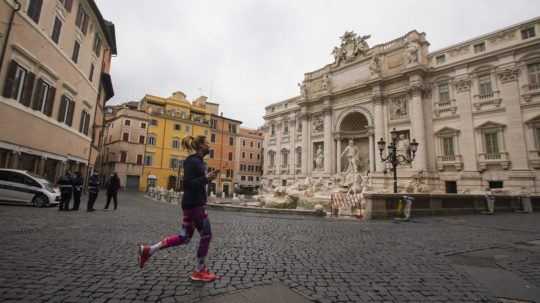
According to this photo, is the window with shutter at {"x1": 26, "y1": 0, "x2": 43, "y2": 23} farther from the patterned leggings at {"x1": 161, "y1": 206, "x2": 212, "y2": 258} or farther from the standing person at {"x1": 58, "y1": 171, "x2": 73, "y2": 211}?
the patterned leggings at {"x1": 161, "y1": 206, "x2": 212, "y2": 258}

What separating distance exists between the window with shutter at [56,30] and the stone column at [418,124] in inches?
1096

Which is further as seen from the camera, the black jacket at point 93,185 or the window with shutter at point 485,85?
the window with shutter at point 485,85

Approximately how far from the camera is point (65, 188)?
1039cm

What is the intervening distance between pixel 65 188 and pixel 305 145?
94.3ft

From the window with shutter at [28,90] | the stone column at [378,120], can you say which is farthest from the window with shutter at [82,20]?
the stone column at [378,120]

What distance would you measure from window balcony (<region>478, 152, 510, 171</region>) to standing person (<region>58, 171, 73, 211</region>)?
27.7 m

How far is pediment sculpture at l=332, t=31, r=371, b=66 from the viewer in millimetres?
31234

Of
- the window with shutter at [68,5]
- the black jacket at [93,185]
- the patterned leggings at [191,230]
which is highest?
the window with shutter at [68,5]

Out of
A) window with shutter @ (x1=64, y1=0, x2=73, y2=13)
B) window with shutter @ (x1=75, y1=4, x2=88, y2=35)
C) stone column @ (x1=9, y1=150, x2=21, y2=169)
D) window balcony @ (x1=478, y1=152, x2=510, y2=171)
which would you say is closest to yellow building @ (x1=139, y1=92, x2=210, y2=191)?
window with shutter @ (x1=75, y1=4, x2=88, y2=35)

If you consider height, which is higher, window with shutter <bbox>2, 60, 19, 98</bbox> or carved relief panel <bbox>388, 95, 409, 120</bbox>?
carved relief panel <bbox>388, 95, 409, 120</bbox>

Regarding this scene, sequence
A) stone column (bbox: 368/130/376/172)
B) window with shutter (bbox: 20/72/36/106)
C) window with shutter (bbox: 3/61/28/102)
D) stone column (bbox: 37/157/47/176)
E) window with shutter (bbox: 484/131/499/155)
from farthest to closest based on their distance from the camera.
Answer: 1. stone column (bbox: 368/130/376/172)
2. window with shutter (bbox: 484/131/499/155)
3. stone column (bbox: 37/157/47/176)
4. window with shutter (bbox: 20/72/36/106)
5. window with shutter (bbox: 3/61/28/102)

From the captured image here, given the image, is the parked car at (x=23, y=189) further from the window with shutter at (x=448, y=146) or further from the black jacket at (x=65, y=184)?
the window with shutter at (x=448, y=146)

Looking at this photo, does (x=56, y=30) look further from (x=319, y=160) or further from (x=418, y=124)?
(x=418, y=124)

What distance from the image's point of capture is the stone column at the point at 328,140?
31.7 metres
